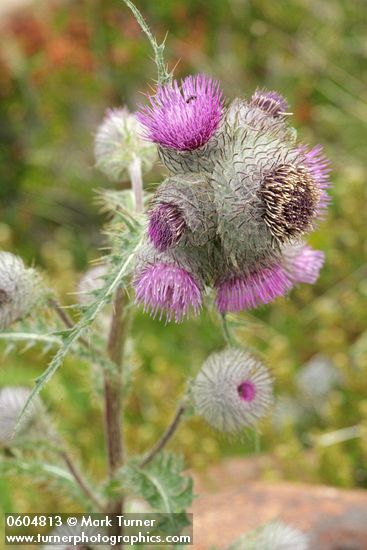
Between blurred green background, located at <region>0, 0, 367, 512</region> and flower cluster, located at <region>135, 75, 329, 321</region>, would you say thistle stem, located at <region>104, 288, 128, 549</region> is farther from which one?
blurred green background, located at <region>0, 0, 367, 512</region>

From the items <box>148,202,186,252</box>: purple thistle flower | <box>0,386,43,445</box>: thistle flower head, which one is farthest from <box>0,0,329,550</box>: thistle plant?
<box>0,386,43,445</box>: thistle flower head

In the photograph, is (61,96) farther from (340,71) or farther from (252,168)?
(252,168)

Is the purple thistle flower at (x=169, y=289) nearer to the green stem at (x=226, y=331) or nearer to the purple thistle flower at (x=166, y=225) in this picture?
the purple thistle flower at (x=166, y=225)

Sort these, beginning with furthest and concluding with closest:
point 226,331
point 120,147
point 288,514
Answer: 1. point 288,514
2. point 120,147
3. point 226,331

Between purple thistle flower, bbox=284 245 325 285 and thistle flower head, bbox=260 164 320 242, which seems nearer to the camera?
thistle flower head, bbox=260 164 320 242

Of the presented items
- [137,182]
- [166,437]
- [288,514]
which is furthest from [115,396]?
[288,514]

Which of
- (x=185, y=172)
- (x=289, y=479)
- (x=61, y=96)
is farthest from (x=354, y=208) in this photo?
(x=185, y=172)

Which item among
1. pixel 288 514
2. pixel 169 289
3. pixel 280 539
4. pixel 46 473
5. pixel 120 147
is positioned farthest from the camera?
pixel 288 514

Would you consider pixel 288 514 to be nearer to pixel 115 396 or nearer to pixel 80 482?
pixel 80 482
